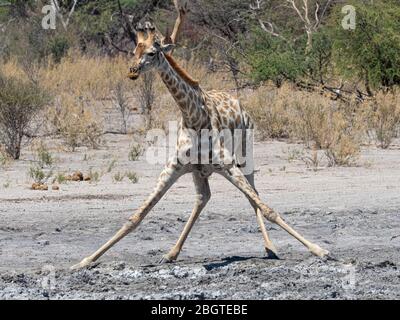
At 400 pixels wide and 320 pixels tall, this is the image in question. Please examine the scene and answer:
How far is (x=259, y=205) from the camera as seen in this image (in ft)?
28.5

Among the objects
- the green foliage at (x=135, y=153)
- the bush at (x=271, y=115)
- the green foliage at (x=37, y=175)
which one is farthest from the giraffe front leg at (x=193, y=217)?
the bush at (x=271, y=115)

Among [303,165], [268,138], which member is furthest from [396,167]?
[268,138]

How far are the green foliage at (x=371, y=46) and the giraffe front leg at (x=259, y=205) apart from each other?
9.94 metres

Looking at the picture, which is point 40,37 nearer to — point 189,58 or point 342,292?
point 189,58

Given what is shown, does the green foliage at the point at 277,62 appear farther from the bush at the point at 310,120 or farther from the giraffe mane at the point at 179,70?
the giraffe mane at the point at 179,70

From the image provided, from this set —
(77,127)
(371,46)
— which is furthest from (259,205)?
(371,46)

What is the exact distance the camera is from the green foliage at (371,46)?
60.2 feet

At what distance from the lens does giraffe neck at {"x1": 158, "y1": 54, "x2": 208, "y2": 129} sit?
8453 mm

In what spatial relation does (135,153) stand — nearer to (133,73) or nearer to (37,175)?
(37,175)

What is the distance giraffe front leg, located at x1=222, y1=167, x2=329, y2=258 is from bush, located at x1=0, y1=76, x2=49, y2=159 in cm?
722

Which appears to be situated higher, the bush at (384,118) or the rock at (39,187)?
the bush at (384,118)

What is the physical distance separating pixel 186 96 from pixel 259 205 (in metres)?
0.92

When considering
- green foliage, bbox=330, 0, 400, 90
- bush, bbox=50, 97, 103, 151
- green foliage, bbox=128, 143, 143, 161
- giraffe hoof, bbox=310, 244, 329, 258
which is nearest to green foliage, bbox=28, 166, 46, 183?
green foliage, bbox=128, 143, 143, 161

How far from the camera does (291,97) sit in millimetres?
17688
